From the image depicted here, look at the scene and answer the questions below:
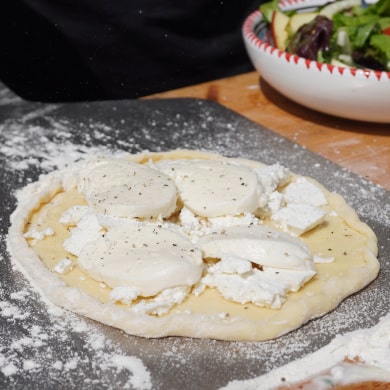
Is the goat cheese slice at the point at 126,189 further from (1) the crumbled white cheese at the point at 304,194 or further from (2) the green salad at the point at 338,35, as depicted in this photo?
(2) the green salad at the point at 338,35

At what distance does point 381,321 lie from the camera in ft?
6.30

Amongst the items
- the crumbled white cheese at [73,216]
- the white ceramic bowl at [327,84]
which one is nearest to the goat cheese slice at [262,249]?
the crumbled white cheese at [73,216]

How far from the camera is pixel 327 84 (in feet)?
9.66

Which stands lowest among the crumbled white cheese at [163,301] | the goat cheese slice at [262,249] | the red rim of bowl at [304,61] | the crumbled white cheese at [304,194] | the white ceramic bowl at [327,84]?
the crumbled white cheese at [163,301]

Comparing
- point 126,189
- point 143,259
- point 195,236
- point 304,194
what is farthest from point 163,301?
point 304,194

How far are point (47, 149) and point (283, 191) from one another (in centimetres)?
112

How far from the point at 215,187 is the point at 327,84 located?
0.96 meters

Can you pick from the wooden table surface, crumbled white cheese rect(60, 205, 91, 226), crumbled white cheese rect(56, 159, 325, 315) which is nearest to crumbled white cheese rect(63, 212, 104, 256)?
crumbled white cheese rect(56, 159, 325, 315)

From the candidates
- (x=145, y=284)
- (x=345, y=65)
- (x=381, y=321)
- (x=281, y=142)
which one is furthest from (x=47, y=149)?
(x=381, y=321)

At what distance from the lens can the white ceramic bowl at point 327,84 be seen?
2.86 meters

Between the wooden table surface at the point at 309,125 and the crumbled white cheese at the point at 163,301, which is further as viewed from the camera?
the wooden table surface at the point at 309,125

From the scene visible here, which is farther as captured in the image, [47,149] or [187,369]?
[47,149]

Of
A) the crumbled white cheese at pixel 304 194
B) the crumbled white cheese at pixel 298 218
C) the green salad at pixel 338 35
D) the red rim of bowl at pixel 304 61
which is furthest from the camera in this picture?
the green salad at pixel 338 35

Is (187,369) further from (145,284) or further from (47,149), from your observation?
(47,149)
